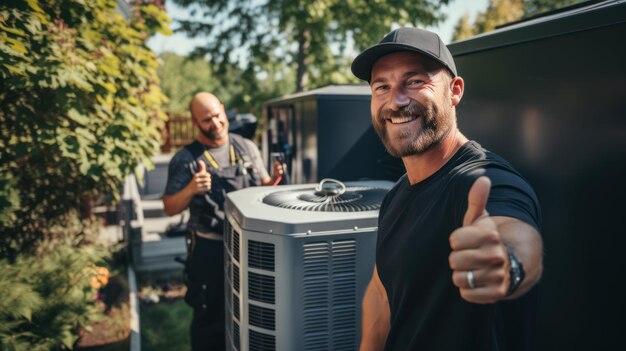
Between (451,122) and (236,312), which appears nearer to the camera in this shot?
(451,122)

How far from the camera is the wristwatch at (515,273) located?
93cm

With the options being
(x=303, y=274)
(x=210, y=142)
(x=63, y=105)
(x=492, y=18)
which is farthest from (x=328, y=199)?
(x=492, y=18)

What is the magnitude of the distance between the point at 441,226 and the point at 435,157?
1.00ft

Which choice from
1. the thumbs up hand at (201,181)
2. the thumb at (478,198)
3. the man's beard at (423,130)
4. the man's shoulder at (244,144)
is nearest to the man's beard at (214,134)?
the man's shoulder at (244,144)

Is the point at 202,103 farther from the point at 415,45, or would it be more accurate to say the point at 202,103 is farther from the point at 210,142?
the point at 415,45

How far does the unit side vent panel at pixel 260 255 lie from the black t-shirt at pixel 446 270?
71cm

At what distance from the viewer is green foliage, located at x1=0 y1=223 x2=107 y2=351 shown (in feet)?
8.44

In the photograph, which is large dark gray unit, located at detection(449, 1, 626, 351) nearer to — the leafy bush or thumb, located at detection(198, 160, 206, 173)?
thumb, located at detection(198, 160, 206, 173)

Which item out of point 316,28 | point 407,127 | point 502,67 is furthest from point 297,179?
point 316,28

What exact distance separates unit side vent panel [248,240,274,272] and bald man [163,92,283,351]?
1.20 metres

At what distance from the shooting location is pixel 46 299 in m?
3.14

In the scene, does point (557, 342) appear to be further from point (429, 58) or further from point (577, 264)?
point (429, 58)

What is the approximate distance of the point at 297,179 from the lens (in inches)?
171

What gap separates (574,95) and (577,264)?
2.04ft
